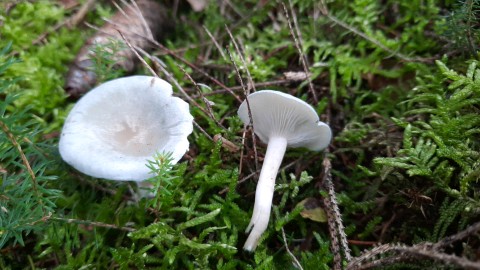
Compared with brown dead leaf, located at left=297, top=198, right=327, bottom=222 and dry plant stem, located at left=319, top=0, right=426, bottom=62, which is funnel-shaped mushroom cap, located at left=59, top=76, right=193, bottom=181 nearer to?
brown dead leaf, located at left=297, top=198, right=327, bottom=222

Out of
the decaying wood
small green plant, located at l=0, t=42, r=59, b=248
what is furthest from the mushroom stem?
the decaying wood

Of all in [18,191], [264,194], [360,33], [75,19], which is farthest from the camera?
[75,19]

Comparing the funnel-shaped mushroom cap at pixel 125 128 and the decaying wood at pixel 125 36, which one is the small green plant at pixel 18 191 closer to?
the funnel-shaped mushroom cap at pixel 125 128

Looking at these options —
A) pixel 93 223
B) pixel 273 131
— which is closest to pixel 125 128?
pixel 93 223

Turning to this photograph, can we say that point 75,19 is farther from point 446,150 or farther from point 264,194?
point 446,150

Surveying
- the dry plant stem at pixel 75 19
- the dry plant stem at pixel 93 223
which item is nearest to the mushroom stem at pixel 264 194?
the dry plant stem at pixel 93 223

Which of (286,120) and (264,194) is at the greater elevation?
(286,120)

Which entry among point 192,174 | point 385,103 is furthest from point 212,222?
point 385,103

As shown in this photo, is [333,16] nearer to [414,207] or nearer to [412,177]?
[412,177]
